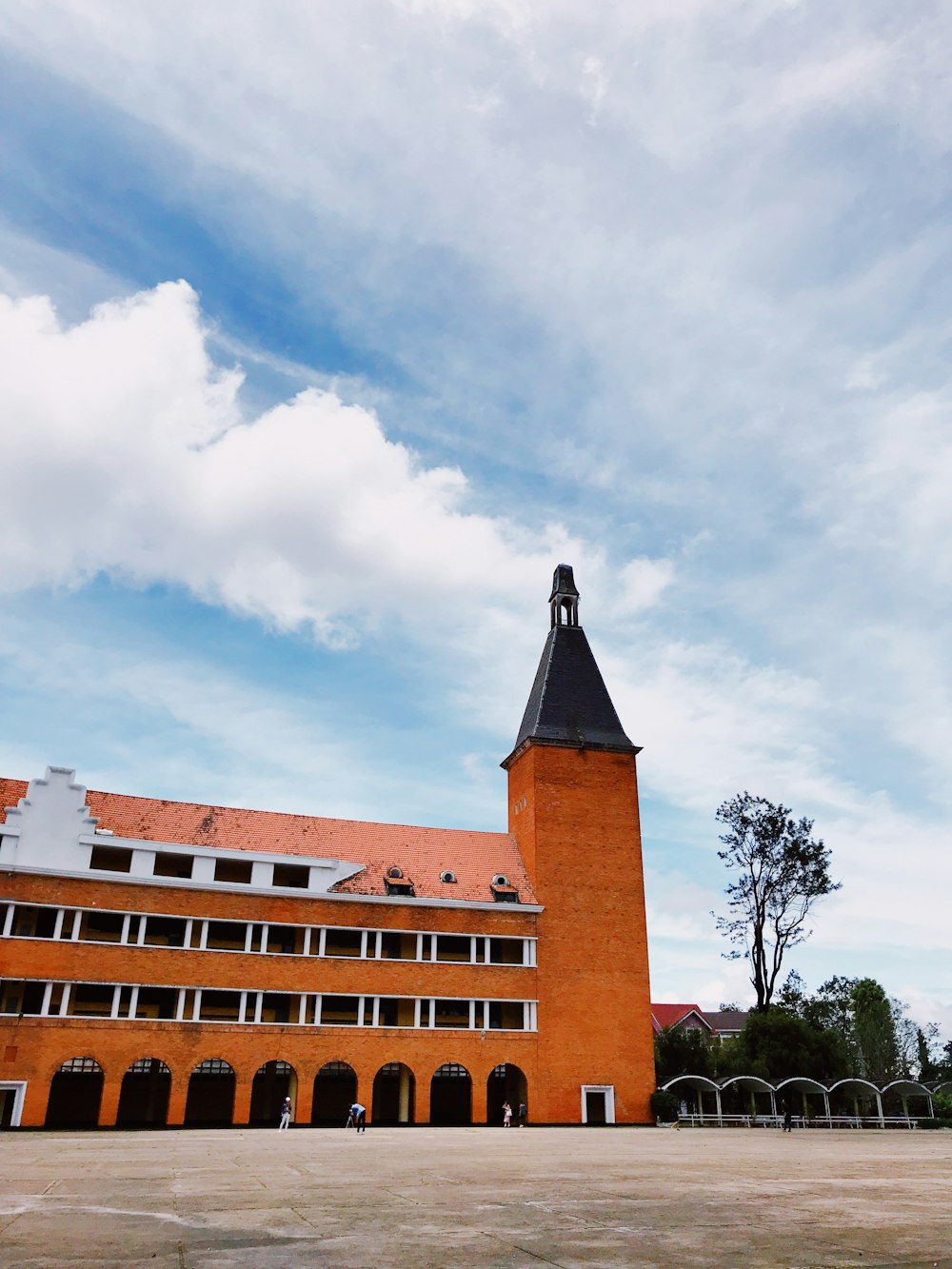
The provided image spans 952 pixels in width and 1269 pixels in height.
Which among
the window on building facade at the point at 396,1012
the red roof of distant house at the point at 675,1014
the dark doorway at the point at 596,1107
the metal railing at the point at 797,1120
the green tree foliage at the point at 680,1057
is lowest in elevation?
the metal railing at the point at 797,1120

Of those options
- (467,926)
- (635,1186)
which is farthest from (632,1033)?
(635,1186)

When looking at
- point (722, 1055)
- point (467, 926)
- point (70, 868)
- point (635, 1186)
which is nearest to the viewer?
point (635, 1186)

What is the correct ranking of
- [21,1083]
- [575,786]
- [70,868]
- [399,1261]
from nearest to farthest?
[399,1261]
[21,1083]
[70,868]
[575,786]

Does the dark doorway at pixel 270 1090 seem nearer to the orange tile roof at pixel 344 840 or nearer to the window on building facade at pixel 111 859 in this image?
the orange tile roof at pixel 344 840

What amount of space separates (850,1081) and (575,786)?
2026 cm

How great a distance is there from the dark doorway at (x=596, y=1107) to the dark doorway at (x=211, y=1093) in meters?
15.1

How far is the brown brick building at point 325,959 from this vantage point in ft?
117

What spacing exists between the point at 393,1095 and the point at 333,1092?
263 centimetres

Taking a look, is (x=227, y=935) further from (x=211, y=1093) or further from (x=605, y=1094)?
(x=605, y=1094)

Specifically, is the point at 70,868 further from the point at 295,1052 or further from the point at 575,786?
the point at 575,786

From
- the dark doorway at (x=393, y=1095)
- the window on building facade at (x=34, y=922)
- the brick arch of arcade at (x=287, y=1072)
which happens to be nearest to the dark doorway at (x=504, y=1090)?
the brick arch of arcade at (x=287, y=1072)

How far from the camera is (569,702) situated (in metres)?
48.6

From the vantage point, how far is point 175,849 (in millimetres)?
38469

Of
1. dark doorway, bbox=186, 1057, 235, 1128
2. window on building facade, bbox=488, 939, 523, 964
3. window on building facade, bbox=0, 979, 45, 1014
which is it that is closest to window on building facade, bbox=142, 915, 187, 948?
window on building facade, bbox=0, 979, 45, 1014
